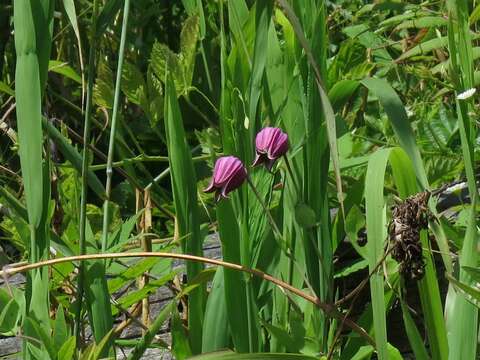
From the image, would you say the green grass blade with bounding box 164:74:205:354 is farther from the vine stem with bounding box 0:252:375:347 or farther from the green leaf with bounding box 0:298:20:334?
the green leaf with bounding box 0:298:20:334

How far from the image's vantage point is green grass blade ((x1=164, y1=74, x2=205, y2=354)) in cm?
113

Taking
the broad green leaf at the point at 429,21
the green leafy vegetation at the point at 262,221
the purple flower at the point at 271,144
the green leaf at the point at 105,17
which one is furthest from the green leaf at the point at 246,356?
the broad green leaf at the point at 429,21

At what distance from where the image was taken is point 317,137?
1164 mm

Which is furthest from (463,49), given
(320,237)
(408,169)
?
(320,237)

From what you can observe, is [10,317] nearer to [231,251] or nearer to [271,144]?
[231,251]

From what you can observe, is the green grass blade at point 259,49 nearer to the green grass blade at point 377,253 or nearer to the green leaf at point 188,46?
the green grass blade at point 377,253

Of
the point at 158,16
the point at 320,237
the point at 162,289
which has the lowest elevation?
the point at 162,289

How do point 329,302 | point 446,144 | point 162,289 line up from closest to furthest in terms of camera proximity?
point 329,302 < point 162,289 < point 446,144

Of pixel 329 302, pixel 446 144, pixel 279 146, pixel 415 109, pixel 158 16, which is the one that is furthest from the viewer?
pixel 158 16

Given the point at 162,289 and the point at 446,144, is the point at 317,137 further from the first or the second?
the point at 446,144

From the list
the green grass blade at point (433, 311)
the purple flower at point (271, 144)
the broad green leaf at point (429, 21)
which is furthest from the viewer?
the broad green leaf at point (429, 21)

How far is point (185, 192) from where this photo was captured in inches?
45.5

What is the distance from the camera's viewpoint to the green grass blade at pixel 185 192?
1.13 meters

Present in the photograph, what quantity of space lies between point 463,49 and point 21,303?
0.62 metres
